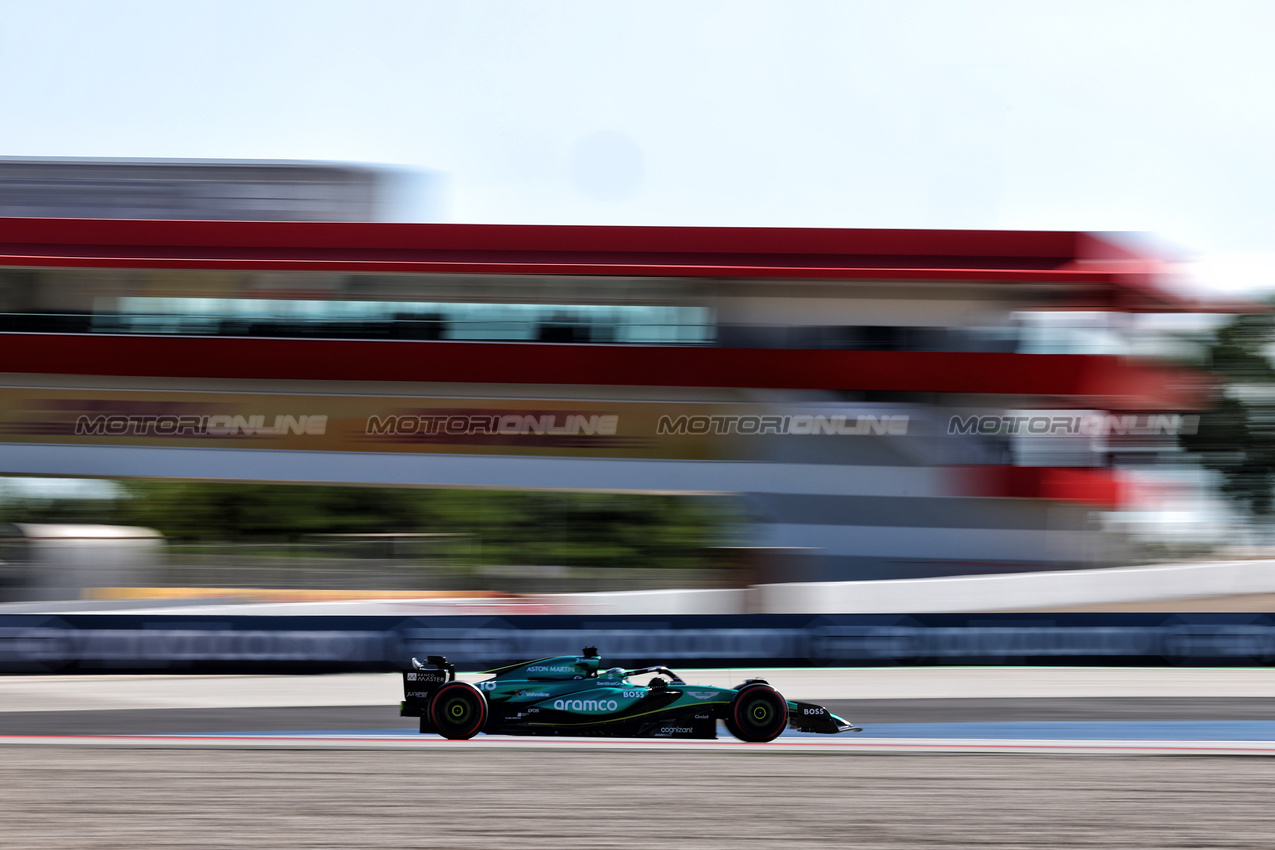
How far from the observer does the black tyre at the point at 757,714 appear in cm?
683

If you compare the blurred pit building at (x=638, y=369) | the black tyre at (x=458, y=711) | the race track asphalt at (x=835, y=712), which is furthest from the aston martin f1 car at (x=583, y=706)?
the blurred pit building at (x=638, y=369)

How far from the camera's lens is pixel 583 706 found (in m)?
6.71

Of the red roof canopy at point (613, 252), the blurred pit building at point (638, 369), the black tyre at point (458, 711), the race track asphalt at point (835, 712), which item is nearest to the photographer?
the black tyre at point (458, 711)

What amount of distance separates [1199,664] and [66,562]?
14.8m

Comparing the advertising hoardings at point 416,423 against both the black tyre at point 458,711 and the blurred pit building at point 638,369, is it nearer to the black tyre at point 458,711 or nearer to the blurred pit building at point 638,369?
the blurred pit building at point 638,369

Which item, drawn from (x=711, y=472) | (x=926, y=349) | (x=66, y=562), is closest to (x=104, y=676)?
(x=66, y=562)

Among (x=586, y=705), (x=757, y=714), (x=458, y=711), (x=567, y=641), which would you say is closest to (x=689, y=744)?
(x=757, y=714)

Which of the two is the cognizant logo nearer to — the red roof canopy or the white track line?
the white track line

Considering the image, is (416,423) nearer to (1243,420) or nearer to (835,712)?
(835,712)

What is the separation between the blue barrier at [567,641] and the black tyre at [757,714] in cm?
481

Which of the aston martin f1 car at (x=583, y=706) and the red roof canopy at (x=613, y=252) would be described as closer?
the aston martin f1 car at (x=583, y=706)

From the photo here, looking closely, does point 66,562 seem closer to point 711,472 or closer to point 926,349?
point 711,472

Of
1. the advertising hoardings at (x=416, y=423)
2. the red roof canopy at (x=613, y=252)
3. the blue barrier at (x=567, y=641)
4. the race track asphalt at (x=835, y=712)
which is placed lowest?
the race track asphalt at (x=835, y=712)

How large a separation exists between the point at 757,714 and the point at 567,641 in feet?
16.5
